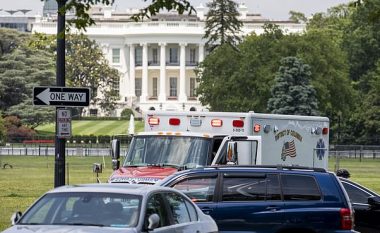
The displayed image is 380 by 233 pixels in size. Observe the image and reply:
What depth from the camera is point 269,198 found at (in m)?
18.4

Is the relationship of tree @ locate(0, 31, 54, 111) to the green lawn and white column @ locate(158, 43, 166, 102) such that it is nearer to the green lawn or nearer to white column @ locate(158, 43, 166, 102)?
the green lawn

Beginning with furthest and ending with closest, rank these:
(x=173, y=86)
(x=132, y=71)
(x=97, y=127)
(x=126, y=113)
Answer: (x=173, y=86), (x=132, y=71), (x=126, y=113), (x=97, y=127)

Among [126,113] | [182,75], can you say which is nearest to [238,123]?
[126,113]

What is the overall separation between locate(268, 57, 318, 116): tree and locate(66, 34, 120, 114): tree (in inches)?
1578

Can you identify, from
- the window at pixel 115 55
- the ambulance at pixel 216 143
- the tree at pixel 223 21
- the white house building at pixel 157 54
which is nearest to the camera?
the ambulance at pixel 216 143

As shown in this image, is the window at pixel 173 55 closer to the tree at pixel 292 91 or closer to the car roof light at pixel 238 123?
the tree at pixel 292 91

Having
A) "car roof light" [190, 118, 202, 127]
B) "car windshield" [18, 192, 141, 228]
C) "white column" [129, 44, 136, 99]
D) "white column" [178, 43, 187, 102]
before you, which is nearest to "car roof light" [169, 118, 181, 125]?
"car roof light" [190, 118, 202, 127]

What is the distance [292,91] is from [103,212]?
6813 centimetres

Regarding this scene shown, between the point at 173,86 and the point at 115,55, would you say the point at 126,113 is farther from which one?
the point at 115,55

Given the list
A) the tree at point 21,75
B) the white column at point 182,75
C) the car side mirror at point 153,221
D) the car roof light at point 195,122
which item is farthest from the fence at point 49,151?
the car side mirror at point 153,221

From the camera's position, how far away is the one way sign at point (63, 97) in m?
21.3

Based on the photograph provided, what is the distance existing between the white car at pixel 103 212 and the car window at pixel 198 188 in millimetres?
3137

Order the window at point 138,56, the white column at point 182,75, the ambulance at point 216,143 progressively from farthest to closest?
the window at point 138,56 < the white column at point 182,75 < the ambulance at point 216,143

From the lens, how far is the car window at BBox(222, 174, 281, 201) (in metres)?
18.4
